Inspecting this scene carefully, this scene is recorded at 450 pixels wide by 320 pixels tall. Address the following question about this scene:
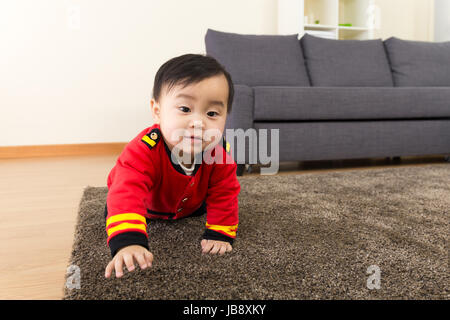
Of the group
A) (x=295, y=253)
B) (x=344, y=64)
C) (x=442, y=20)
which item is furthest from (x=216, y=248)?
(x=442, y=20)

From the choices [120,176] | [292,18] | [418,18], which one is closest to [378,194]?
[120,176]

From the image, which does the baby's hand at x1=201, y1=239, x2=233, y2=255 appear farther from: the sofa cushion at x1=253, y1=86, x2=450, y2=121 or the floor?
the sofa cushion at x1=253, y1=86, x2=450, y2=121

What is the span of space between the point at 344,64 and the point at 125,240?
2122 millimetres

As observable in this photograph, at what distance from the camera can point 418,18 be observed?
3.43 m

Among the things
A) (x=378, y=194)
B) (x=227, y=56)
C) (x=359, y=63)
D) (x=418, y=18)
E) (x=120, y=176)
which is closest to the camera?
(x=120, y=176)

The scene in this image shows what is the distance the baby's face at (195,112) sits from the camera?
1.89 ft

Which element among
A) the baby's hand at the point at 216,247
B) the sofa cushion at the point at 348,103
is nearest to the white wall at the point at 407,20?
the sofa cushion at the point at 348,103

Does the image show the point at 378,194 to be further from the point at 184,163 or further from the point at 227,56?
the point at 227,56

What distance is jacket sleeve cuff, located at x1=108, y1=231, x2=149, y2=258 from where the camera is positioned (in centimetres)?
50

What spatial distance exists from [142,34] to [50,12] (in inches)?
25.8

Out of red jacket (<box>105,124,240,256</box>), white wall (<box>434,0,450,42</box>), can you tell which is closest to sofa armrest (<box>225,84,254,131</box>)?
red jacket (<box>105,124,240,256</box>)

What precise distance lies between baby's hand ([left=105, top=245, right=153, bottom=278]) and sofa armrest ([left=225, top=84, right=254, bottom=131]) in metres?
1.05

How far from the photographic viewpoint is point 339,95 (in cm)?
164

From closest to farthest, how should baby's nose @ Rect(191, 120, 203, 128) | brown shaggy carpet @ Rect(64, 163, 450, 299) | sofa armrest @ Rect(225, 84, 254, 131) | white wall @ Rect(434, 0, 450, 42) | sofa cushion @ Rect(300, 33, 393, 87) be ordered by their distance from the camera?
brown shaggy carpet @ Rect(64, 163, 450, 299) < baby's nose @ Rect(191, 120, 203, 128) < sofa armrest @ Rect(225, 84, 254, 131) < sofa cushion @ Rect(300, 33, 393, 87) < white wall @ Rect(434, 0, 450, 42)
